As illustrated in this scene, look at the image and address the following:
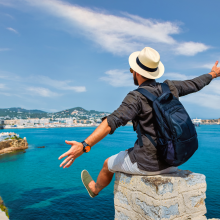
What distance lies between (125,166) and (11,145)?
41142 mm

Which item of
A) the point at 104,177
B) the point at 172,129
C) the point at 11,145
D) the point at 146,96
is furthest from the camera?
the point at 11,145

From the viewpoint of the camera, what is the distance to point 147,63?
2.27 meters

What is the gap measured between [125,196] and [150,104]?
1.27 m

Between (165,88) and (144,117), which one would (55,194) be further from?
(165,88)

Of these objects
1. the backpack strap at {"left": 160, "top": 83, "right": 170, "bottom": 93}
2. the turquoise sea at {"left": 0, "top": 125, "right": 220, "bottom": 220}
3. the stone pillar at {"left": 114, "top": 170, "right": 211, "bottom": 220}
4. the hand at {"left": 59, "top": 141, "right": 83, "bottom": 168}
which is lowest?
the turquoise sea at {"left": 0, "top": 125, "right": 220, "bottom": 220}

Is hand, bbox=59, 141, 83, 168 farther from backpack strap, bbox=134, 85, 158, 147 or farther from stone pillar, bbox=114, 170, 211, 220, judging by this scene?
stone pillar, bbox=114, 170, 211, 220

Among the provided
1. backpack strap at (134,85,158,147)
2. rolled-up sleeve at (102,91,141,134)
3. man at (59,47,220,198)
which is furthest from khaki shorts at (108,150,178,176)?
rolled-up sleeve at (102,91,141,134)

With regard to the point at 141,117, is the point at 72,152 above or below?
below

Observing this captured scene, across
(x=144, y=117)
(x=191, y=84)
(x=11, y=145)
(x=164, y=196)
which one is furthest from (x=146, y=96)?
(x=11, y=145)

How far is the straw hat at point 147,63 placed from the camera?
2.26m

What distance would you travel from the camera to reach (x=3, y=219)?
7.25 metres

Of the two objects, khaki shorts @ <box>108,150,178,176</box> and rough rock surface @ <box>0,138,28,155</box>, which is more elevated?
khaki shorts @ <box>108,150,178,176</box>

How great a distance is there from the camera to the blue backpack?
1.95 m

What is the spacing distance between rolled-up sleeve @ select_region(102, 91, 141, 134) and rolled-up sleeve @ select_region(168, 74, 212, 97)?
71 centimetres
